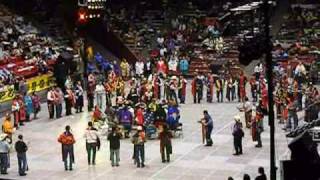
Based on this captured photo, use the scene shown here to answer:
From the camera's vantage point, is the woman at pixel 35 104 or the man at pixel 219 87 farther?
the man at pixel 219 87

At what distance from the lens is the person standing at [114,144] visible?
67.1 ft

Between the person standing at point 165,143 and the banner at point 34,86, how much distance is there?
1082cm

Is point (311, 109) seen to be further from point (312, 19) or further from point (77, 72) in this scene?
point (312, 19)

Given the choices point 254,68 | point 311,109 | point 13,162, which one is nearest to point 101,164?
point 13,162

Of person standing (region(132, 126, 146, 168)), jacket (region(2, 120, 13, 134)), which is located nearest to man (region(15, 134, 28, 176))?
jacket (region(2, 120, 13, 134))

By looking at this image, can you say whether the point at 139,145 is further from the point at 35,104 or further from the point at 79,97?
A: the point at 79,97

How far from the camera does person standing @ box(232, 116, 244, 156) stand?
21495mm

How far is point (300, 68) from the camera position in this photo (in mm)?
33156

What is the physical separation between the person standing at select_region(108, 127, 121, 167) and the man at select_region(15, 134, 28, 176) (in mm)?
2490

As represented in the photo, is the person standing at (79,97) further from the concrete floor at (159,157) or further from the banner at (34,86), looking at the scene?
the banner at (34,86)

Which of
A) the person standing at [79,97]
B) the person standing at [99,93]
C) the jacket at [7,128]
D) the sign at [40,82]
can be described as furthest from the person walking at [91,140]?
the sign at [40,82]

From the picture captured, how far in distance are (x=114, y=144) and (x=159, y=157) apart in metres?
2.00

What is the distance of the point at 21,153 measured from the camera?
65.5 feet

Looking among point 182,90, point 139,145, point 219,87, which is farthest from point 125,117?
point 219,87
